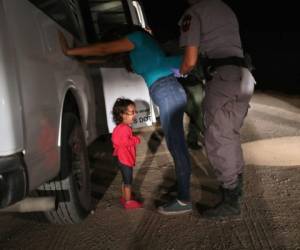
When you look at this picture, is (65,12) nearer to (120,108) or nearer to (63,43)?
(63,43)

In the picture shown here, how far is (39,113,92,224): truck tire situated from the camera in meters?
3.51

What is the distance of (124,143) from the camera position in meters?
4.11

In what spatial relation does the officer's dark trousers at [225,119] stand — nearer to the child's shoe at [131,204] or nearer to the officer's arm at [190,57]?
the officer's arm at [190,57]

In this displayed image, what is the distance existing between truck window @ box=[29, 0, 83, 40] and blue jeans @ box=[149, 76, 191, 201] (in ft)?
3.18

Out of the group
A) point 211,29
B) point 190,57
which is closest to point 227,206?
point 190,57

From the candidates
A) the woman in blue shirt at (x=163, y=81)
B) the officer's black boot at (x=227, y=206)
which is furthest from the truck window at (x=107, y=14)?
the officer's black boot at (x=227, y=206)

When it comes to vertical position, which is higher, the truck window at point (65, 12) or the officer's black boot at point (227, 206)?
the truck window at point (65, 12)

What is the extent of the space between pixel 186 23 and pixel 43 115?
1380 mm

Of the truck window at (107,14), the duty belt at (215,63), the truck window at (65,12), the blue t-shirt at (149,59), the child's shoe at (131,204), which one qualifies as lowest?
the child's shoe at (131,204)

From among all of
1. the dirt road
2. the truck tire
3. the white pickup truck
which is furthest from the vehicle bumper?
the dirt road

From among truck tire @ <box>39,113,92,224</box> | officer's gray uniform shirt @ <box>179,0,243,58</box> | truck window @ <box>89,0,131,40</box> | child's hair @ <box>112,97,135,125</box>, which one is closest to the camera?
truck tire @ <box>39,113,92,224</box>

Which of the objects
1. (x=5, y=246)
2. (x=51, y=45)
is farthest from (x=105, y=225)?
(x=51, y=45)

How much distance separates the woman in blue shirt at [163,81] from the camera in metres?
3.71

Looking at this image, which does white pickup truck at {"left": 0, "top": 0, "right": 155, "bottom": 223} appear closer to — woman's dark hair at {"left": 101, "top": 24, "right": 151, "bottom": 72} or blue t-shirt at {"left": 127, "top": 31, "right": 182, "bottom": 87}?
woman's dark hair at {"left": 101, "top": 24, "right": 151, "bottom": 72}
